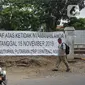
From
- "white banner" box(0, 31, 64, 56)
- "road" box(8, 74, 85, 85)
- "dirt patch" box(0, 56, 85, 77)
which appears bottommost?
"dirt patch" box(0, 56, 85, 77)

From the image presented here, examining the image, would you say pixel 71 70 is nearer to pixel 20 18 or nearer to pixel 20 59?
pixel 20 59

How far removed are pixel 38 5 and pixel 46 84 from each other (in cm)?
2079

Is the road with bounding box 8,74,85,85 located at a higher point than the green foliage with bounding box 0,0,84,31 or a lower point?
lower

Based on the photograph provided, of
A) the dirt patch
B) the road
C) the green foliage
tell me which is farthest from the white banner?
the green foliage

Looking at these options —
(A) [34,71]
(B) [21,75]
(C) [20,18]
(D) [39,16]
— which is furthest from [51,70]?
(D) [39,16]

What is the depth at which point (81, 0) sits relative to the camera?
32.5 m

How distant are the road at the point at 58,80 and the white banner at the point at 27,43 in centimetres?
383

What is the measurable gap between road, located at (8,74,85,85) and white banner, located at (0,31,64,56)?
3832mm

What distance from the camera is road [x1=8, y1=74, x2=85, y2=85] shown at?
11384 millimetres

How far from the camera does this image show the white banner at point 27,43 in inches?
659

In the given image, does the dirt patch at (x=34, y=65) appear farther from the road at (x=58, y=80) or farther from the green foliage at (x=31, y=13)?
the green foliage at (x=31, y=13)

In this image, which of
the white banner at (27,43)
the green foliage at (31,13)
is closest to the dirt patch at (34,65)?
the white banner at (27,43)

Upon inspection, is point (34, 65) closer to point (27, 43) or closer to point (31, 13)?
point (27, 43)

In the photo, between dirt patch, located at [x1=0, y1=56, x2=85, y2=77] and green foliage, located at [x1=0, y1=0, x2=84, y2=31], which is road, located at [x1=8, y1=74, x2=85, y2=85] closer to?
dirt patch, located at [x1=0, y1=56, x2=85, y2=77]
